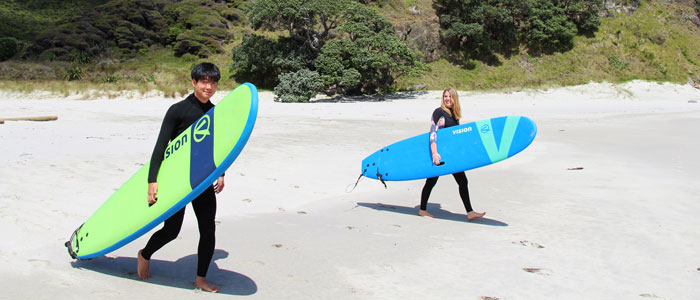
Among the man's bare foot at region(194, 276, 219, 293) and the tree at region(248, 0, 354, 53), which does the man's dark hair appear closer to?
the man's bare foot at region(194, 276, 219, 293)

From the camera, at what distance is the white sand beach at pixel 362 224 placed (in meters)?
3.52

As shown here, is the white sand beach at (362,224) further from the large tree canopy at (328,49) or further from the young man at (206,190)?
the large tree canopy at (328,49)

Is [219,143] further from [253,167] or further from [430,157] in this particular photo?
[253,167]

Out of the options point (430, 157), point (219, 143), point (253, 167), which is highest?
point (219, 143)

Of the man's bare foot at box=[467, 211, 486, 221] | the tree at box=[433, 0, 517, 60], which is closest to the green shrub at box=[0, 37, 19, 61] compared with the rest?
the tree at box=[433, 0, 517, 60]

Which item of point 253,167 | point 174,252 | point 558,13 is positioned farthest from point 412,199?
point 558,13

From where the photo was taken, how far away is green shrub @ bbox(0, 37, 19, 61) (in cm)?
2531

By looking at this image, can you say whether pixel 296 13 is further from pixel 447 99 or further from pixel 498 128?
pixel 447 99

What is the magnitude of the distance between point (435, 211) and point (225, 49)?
22.9 m

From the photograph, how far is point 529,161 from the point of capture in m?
9.07

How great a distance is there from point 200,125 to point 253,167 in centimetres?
456

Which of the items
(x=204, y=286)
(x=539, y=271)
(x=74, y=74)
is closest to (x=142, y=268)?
(x=204, y=286)

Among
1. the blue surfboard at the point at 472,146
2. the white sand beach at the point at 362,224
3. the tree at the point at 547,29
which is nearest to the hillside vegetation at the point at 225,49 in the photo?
the tree at the point at 547,29

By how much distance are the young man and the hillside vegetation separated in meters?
17.5
